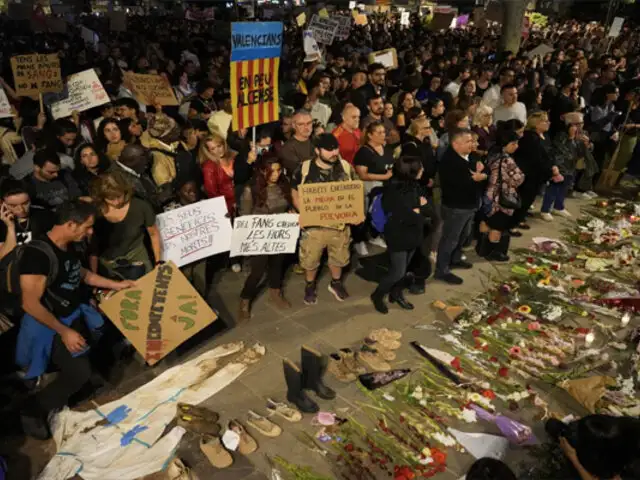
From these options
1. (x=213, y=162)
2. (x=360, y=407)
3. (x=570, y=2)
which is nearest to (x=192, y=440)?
(x=360, y=407)

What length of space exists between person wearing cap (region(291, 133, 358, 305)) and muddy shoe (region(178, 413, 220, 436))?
215 cm

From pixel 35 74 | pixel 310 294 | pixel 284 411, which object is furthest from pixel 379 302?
pixel 35 74

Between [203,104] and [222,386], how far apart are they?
5.11 metres

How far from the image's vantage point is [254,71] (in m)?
5.69

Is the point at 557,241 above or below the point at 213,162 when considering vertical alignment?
below

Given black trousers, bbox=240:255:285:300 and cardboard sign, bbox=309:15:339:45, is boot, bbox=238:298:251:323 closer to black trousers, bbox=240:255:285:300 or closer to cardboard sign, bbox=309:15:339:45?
black trousers, bbox=240:255:285:300

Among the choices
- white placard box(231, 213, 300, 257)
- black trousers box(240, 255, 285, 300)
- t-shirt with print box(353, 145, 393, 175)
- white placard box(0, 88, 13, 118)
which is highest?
white placard box(0, 88, 13, 118)

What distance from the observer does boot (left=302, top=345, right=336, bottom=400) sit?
4.36m

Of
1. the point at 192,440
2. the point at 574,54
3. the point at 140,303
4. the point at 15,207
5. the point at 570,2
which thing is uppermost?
the point at 570,2

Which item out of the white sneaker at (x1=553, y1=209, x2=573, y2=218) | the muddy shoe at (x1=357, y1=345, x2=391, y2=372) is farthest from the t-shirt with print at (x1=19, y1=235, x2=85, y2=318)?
the white sneaker at (x1=553, y1=209, x2=573, y2=218)

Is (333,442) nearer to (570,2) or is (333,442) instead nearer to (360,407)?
(360,407)

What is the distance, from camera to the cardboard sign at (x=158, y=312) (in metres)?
Answer: 4.48

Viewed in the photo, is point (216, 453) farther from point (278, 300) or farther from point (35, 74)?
point (35, 74)

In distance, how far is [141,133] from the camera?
6430mm
